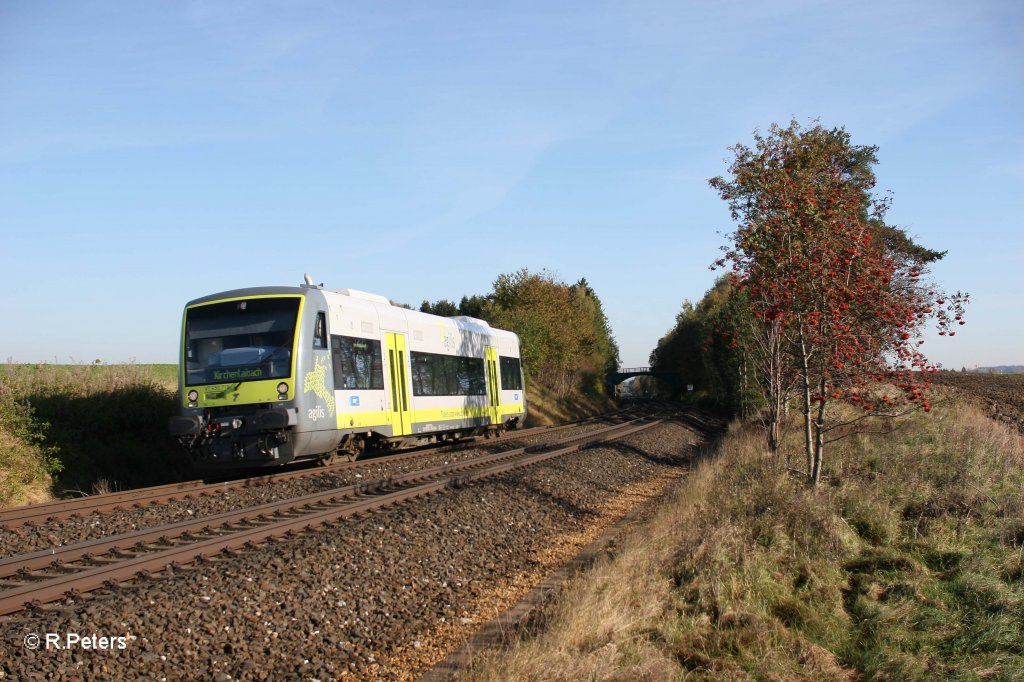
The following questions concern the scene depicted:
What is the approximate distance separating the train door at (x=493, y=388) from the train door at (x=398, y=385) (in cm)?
616

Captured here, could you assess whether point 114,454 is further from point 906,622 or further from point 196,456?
point 906,622

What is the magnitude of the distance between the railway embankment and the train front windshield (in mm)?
6940

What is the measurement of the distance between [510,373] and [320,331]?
13.0 m

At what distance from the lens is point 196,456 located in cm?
1321

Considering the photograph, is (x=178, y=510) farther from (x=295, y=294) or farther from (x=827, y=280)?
(x=827, y=280)

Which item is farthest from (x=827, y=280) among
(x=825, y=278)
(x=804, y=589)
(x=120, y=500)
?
(x=120, y=500)

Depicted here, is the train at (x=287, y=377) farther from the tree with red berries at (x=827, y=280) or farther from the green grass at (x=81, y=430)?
the tree with red berries at (x=827, y=280)

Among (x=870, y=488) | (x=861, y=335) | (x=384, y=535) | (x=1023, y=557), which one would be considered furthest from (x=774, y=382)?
(x=384, y=535)

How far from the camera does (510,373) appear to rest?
26.4 metres

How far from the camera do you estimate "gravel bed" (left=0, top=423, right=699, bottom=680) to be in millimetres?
4926

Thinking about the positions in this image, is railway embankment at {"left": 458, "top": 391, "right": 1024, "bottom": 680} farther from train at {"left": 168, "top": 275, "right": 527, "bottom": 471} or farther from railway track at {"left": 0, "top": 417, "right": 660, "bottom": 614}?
train at {"left": 168, "top": 275, "right": 527, "bottom": 471}

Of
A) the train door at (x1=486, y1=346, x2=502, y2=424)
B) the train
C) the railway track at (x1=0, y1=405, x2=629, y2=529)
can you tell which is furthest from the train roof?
the train door at (x1=486, y1=346, x2=502, y2=424)

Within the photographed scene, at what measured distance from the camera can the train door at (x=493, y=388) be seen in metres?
23.6

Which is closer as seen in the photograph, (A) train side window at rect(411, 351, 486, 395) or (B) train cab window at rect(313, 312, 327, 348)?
(B) train cab window at rect(313, 312, 327, 348)
